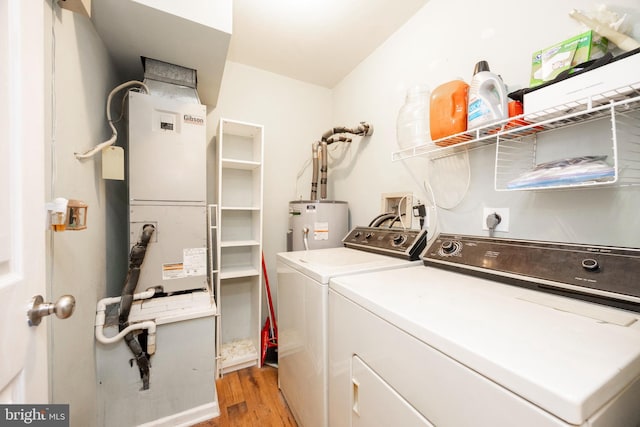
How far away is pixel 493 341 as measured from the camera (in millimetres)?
547

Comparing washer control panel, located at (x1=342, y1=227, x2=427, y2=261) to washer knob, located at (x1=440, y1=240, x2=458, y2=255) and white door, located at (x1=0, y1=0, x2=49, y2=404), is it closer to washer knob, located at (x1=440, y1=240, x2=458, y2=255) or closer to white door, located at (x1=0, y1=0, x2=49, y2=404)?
washer knob, located at (x1=440, y1=240, x2=458, y2=255)

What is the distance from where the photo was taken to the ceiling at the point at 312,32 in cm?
167

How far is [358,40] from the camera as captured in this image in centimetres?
Result: 200

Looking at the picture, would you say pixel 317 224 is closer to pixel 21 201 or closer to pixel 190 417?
pixel 190 417

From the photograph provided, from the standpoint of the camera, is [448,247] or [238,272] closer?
[448,247]

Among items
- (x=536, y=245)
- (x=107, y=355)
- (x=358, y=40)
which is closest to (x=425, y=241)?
(x=536, y=245)

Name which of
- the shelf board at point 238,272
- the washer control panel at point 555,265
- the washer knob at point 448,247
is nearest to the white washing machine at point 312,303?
the washer knob at point 448,247

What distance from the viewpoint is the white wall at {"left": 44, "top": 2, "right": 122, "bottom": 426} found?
953 millimetres

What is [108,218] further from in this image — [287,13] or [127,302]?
[287,13]

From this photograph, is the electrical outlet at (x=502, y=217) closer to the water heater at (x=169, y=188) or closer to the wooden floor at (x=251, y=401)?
the wooden floor at (x=251, y=401)

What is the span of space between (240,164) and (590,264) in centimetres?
214

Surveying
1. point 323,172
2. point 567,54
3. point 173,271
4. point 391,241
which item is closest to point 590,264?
point 567,54

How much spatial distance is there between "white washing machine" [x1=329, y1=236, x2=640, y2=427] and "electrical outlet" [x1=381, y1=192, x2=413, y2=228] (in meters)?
0.59

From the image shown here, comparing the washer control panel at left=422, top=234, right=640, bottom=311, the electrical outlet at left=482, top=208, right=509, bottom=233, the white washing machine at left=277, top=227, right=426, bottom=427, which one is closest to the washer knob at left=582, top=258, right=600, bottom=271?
the washer control panel at left=422, top=234, right=640, bottom=311
